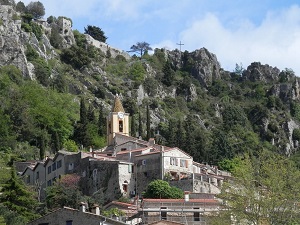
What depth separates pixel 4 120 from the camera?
12200 cm

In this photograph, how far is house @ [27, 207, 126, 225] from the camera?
6325 centimetres

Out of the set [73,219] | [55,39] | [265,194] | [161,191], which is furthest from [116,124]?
[55,39]

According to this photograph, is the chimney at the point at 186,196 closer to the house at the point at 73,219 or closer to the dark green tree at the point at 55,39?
the house at the point at 73,219

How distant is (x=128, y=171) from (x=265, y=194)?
35759mm

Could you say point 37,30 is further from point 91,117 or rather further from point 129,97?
point 91,117

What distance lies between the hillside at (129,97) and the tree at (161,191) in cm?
2734

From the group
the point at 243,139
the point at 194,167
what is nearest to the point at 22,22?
the point at 243,139

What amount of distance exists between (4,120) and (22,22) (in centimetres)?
4449

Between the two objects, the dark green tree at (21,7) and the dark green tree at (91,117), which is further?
the dark green tree at (21,7)

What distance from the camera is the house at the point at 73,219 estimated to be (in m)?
63.2

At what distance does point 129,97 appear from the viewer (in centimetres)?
15712

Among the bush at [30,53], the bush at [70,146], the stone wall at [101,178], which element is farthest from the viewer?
the bush at [30,53]

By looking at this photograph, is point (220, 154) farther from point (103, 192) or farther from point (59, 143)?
point (103, 192)

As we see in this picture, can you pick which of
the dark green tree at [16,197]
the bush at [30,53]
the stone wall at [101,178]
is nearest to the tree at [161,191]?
the stone wall at [101,178]
